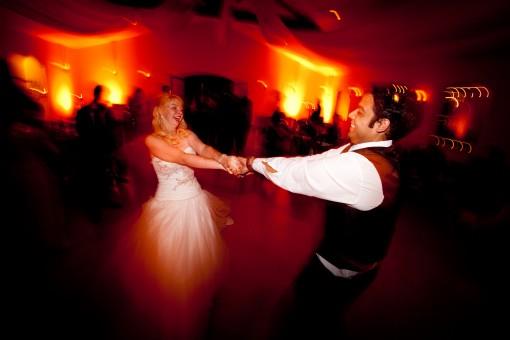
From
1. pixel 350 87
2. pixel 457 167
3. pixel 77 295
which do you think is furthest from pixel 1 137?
pixel 350 87

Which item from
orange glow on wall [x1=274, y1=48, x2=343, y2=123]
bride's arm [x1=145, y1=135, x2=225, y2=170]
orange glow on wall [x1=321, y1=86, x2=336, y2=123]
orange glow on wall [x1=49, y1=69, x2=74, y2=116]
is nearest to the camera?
bride's arm [x1=145, y1=135, x2=225, y2=170]

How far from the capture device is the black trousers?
1533 mm

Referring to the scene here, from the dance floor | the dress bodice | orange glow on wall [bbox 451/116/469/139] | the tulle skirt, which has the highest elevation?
orange glow on wall [bbox 451/116/469/139]

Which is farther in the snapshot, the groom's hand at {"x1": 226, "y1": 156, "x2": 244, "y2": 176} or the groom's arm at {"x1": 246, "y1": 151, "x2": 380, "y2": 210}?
the groom's hand at {"x1": 226, "y1": 156, "x2": 244, "y2": 176}

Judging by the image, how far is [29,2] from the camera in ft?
11.2

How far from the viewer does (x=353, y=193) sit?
1.28 m

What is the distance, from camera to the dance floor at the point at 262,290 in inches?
78.3

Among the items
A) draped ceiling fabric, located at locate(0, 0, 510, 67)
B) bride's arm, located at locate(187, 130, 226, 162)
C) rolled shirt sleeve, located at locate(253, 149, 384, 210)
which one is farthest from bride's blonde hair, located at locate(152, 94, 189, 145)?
draped ceiling fabric, located at locate(0, 0, 510, 67)

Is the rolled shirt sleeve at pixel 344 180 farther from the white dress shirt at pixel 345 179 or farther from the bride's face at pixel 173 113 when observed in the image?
the bride's face at pixel 173 113

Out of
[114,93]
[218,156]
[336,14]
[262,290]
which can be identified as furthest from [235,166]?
[114,93]

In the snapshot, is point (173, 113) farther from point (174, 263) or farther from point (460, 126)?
point (460, 126)

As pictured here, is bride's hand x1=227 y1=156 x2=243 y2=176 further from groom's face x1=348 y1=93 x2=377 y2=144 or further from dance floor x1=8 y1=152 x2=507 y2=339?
dance floor x1=8 y1=152 x2=507 y2=339

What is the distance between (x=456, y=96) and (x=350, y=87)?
11.4 feet

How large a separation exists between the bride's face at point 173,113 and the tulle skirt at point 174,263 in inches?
24.5
